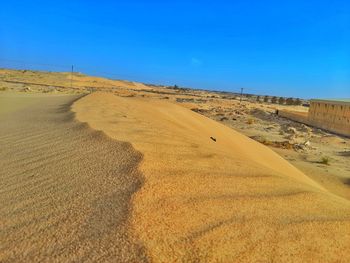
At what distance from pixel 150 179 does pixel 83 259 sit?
1018 millimetres

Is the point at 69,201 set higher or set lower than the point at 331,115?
higher

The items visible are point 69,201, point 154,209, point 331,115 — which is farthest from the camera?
point 331,115

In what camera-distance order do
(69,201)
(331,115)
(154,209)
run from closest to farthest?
1. (154,209)
2. (69,201)
3. (331,115)

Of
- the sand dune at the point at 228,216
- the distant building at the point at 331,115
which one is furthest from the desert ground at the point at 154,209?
the distant building at the point at 331,115

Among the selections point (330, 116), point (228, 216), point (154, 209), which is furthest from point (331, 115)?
point (154, 209)

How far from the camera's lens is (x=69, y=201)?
8.59 feet

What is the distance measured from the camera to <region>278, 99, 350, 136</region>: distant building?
68.5 ft

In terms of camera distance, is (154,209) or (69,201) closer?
(154,209)

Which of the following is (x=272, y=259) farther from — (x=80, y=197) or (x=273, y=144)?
(x=273, y=144)

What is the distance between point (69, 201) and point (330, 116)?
74.7 ft

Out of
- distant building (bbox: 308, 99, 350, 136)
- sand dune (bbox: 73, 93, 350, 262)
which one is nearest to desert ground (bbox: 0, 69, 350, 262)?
sand dune (bbox: 73, 93, 350, 262)

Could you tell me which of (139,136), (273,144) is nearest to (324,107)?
(273,144)

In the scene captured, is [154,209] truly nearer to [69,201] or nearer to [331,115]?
[69,201]

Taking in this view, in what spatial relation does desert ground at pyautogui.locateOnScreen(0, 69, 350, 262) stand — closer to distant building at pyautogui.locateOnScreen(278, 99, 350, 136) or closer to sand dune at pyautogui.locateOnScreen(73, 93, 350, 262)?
sand dune at pyautogui.locateOnScreen(73, 93, 350, 262)
